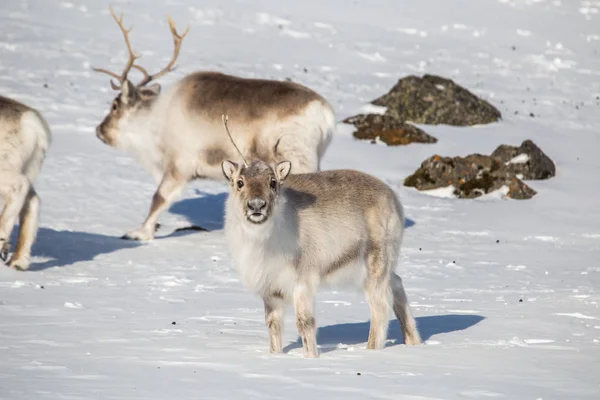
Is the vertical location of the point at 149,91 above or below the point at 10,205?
above

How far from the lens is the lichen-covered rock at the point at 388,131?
67.3ft

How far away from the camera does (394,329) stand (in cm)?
955

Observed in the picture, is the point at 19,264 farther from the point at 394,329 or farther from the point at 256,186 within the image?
the point at 256,186

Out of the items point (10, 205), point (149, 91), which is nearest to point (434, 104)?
point (149, 91)

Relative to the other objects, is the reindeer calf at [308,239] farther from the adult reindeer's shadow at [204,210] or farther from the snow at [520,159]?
the snow at [520,159]

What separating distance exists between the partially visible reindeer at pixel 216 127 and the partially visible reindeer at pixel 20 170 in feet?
6.91

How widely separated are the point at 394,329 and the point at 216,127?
5.10m

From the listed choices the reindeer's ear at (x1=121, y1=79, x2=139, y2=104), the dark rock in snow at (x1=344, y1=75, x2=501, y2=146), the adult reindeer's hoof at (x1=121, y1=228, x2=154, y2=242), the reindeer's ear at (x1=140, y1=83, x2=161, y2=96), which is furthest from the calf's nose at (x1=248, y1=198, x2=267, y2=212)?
the dark rock in snow at (x1=344, y1=75, x2=501, y2=146)

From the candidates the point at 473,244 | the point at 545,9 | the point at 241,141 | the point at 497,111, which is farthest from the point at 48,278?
the point at 545,9

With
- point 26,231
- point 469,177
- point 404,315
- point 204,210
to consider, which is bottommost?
point 204,210

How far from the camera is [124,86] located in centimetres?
1471

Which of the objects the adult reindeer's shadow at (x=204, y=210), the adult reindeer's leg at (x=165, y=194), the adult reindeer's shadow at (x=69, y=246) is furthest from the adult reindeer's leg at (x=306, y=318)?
the adult reindeer's shadow at (x=204, y=210)

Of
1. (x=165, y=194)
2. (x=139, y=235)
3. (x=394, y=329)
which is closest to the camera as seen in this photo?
(x=394, y=329)

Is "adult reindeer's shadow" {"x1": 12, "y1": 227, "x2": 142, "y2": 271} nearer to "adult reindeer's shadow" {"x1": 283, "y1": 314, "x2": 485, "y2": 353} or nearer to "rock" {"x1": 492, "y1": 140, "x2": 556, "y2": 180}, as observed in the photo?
"adult reindeer's shadow" {"x1": 283, "y1": 314, "x2": 485, "y2": 353}
